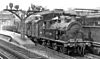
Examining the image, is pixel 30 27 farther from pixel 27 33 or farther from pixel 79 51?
pixel 79 51

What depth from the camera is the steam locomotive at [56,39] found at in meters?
14.0

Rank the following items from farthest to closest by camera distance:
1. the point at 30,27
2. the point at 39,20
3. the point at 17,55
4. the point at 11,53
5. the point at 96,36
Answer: the point at 30,27
the point at 39,20
the point at 96,36
the point at 11,53
the point at 17,55

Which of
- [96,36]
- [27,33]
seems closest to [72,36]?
[96,36]

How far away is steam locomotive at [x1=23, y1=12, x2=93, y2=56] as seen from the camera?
14039mm

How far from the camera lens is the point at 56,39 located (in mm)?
15047

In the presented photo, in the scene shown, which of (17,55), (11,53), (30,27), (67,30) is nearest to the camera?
(17,55)

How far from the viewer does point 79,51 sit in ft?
47.7

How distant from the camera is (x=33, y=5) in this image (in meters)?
14.9

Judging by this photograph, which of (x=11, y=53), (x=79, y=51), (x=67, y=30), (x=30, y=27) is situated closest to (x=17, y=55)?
(x=11, y=53)

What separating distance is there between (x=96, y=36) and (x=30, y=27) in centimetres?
689

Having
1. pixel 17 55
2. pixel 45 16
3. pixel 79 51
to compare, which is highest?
pixel 45 16

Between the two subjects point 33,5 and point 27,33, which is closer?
point 33,5

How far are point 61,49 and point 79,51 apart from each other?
1463 millimetres

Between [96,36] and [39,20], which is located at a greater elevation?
[39,20]
